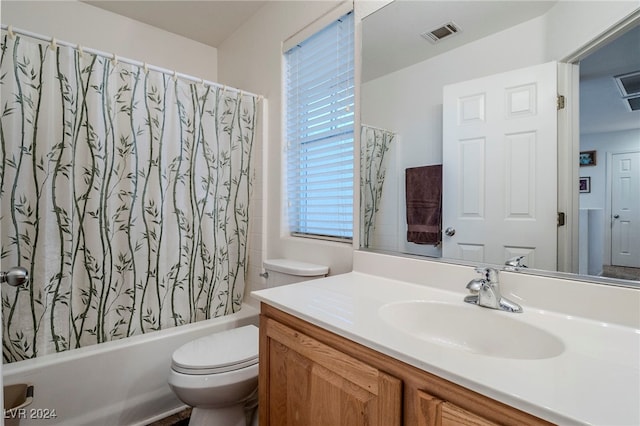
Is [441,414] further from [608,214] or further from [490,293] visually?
[608,214]

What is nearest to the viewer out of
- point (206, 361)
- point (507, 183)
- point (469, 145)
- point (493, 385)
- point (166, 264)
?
point (493, 385)

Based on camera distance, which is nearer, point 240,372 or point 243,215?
point 240,372

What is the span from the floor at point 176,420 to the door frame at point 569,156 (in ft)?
5.83

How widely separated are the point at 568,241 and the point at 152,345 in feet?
5.94

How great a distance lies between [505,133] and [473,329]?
625 mm

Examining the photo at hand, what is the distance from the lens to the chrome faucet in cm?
89

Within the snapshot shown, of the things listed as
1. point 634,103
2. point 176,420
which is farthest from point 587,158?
point 176,420

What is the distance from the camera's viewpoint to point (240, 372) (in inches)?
50.2

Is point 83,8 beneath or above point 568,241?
above

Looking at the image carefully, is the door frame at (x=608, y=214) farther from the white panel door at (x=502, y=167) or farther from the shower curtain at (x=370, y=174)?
the shower curtain at (x=370, y=174)

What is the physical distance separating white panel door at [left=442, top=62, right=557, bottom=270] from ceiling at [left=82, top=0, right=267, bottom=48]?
65.4 inches

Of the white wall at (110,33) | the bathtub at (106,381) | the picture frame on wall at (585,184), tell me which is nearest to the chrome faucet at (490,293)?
the picture frame on wall at (585,184)

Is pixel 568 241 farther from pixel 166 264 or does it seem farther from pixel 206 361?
pixel 166 264

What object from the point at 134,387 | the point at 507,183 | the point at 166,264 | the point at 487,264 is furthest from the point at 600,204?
the point at 134,387
